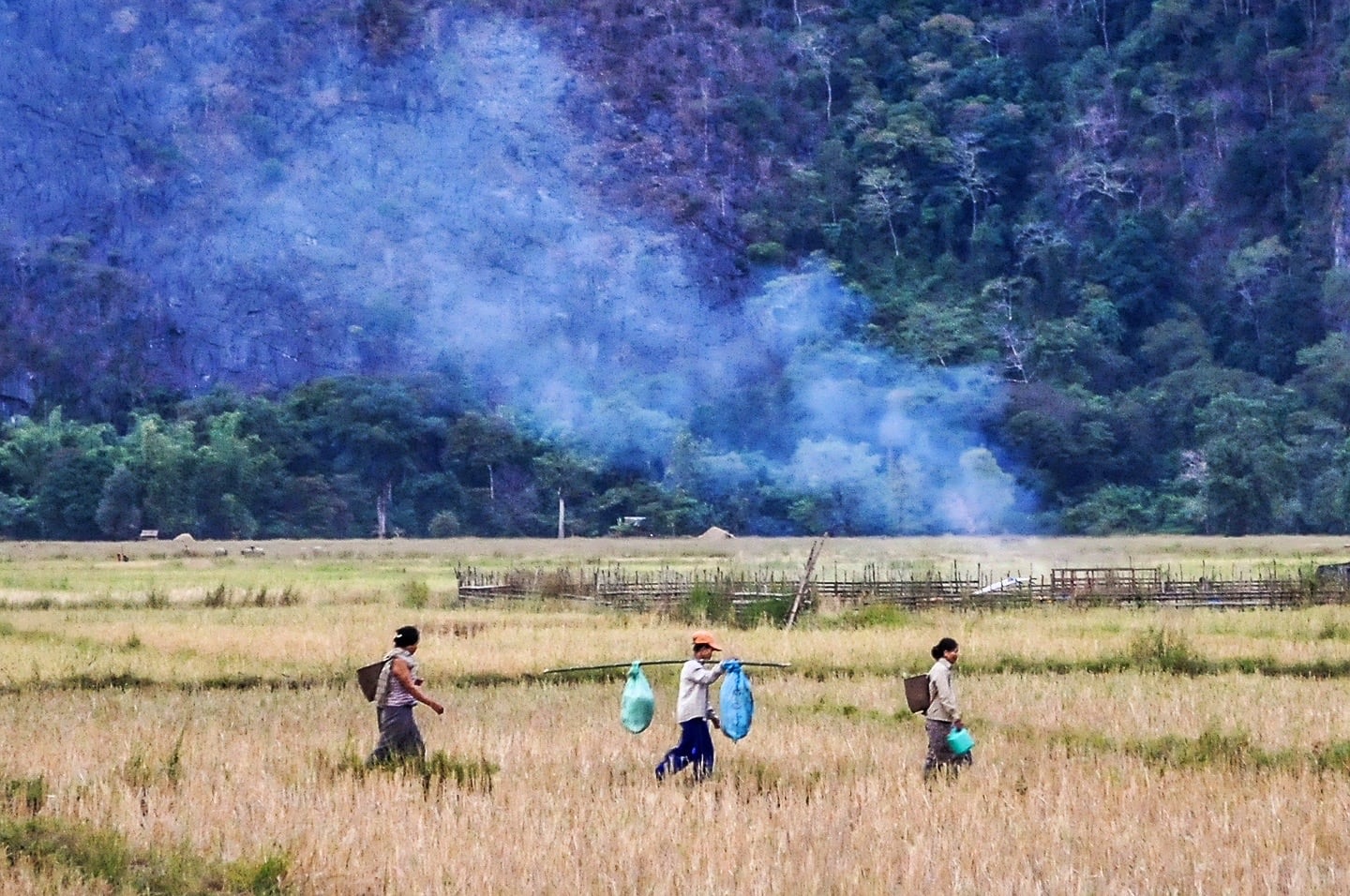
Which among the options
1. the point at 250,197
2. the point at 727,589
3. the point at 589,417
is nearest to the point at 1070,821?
the point at 727,589

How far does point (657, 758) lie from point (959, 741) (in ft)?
7.71

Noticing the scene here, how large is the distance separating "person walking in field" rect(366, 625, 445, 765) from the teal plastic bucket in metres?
3.24

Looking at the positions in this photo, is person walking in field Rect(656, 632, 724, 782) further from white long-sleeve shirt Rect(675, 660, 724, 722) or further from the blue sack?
the blue sack

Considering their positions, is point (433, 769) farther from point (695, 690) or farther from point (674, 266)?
point (674, 266)

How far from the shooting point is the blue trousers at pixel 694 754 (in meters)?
12.3

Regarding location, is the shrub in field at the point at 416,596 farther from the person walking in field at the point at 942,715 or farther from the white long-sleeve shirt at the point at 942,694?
the white long-sleeve shirt at the point at 942,694

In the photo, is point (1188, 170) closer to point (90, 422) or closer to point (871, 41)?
point (871, 41)

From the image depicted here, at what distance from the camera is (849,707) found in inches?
653

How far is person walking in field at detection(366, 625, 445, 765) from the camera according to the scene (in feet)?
40.1

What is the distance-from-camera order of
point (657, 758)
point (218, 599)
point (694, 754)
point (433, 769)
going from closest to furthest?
point (694, 754)
point (433, 769)
point (657, 758)
point (218, 599)

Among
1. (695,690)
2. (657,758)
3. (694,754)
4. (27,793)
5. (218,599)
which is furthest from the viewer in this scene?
(218,599)

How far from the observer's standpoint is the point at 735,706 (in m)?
12.5

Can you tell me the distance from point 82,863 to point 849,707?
8.36m

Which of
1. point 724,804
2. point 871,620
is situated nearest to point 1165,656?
point 871,620
